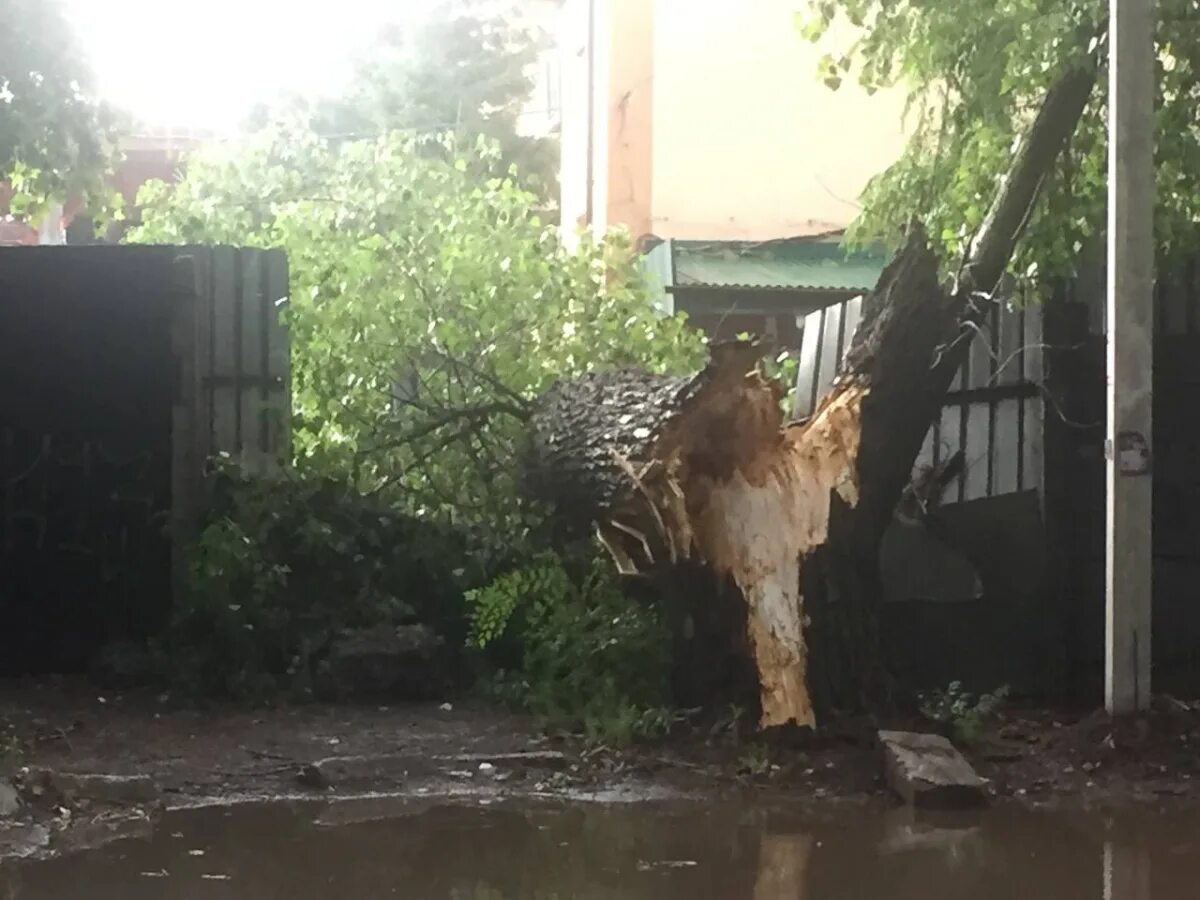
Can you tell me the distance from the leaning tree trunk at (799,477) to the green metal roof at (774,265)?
7.56 meters

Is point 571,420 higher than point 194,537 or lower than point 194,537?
higher

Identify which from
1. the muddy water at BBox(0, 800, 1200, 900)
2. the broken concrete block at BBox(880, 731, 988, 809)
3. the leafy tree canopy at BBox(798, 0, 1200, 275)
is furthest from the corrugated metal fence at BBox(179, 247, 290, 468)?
the broken concrete block at BBox(880, 731, 988, 809)

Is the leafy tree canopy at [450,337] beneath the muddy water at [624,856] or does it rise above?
above

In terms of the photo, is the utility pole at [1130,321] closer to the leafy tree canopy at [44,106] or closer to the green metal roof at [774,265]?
the leafy tree canopy at [44,106]

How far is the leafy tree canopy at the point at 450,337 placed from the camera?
903 centimetres

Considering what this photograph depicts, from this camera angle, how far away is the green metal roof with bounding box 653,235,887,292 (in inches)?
586

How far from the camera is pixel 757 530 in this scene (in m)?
6.68

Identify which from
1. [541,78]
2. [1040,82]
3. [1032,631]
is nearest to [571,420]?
[1032,631]

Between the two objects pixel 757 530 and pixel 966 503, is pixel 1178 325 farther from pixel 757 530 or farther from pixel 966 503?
pixel 757 530

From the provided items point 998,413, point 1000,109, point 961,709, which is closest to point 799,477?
point 961,709

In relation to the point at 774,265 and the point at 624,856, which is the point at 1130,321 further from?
the point at 774,265

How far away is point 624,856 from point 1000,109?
5.14 metres

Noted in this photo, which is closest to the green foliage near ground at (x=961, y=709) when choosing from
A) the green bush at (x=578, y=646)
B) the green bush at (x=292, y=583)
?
the green bush at (x=578, y=646)

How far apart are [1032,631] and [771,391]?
221 cm
